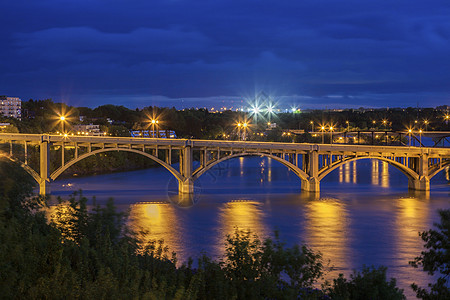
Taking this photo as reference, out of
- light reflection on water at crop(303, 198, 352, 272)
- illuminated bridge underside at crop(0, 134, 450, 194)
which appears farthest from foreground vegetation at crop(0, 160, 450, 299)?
illuminated bridge underside at crop(0, 134, 450, 194)

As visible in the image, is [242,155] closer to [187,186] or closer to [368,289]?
[187,186]

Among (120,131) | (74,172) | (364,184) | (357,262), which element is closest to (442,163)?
(364,184)

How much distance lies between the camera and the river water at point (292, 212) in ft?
83.7

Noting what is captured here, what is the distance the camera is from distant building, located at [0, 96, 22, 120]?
120m

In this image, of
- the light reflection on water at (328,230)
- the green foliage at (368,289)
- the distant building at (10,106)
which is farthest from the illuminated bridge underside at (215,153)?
the distant building at (10,106)

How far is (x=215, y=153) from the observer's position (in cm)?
4731

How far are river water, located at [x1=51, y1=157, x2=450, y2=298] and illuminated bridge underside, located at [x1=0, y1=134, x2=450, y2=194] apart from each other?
1.51 meters

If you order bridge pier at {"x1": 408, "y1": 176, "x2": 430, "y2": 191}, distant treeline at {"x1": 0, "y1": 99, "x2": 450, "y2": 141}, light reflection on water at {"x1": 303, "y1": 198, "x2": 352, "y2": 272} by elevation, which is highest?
distant treeline at {"x1": 0, "y1": 99, "x2": 450, "y2": 141}

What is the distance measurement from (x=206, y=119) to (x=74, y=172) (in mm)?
54613

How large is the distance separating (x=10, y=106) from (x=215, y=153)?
88.0 metres

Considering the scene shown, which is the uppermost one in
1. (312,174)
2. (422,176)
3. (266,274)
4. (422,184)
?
(312,174)

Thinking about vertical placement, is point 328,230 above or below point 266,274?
below

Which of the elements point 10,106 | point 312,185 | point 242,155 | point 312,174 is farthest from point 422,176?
point 10,106

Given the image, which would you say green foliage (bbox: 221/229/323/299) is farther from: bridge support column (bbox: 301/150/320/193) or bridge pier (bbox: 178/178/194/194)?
bridge support column (bbox: 301/150/320/193)
